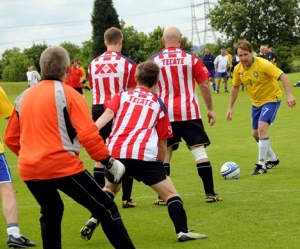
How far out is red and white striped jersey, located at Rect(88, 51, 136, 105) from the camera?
9445 millimetres

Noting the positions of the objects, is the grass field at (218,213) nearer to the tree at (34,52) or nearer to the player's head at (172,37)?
the player's head at (172,37)

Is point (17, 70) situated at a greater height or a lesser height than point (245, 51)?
lesser

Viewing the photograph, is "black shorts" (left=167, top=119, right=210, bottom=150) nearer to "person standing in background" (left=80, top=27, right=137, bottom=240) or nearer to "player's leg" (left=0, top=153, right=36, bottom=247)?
"person standing in background" (left=80, top=27, right=137, bottom=240)

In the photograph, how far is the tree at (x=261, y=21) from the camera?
79125 millimetres

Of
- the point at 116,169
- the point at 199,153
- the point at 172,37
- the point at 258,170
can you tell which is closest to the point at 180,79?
the point at 172,37

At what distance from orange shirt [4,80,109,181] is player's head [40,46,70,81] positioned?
0.07m

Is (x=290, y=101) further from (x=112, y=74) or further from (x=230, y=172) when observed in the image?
(x=112, y=74)

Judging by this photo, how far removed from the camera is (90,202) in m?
5.99

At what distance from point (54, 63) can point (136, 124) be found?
1.60m

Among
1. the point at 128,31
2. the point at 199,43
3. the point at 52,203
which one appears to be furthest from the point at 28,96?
the point at 199,43

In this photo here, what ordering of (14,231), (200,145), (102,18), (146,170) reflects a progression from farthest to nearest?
(102,18) < (200,145) < (14,231) < (146,170)

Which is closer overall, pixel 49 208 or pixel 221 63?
pixel 49 208

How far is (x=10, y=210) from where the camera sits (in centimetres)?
761

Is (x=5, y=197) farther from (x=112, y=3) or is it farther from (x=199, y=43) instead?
(x=199, y=43)
